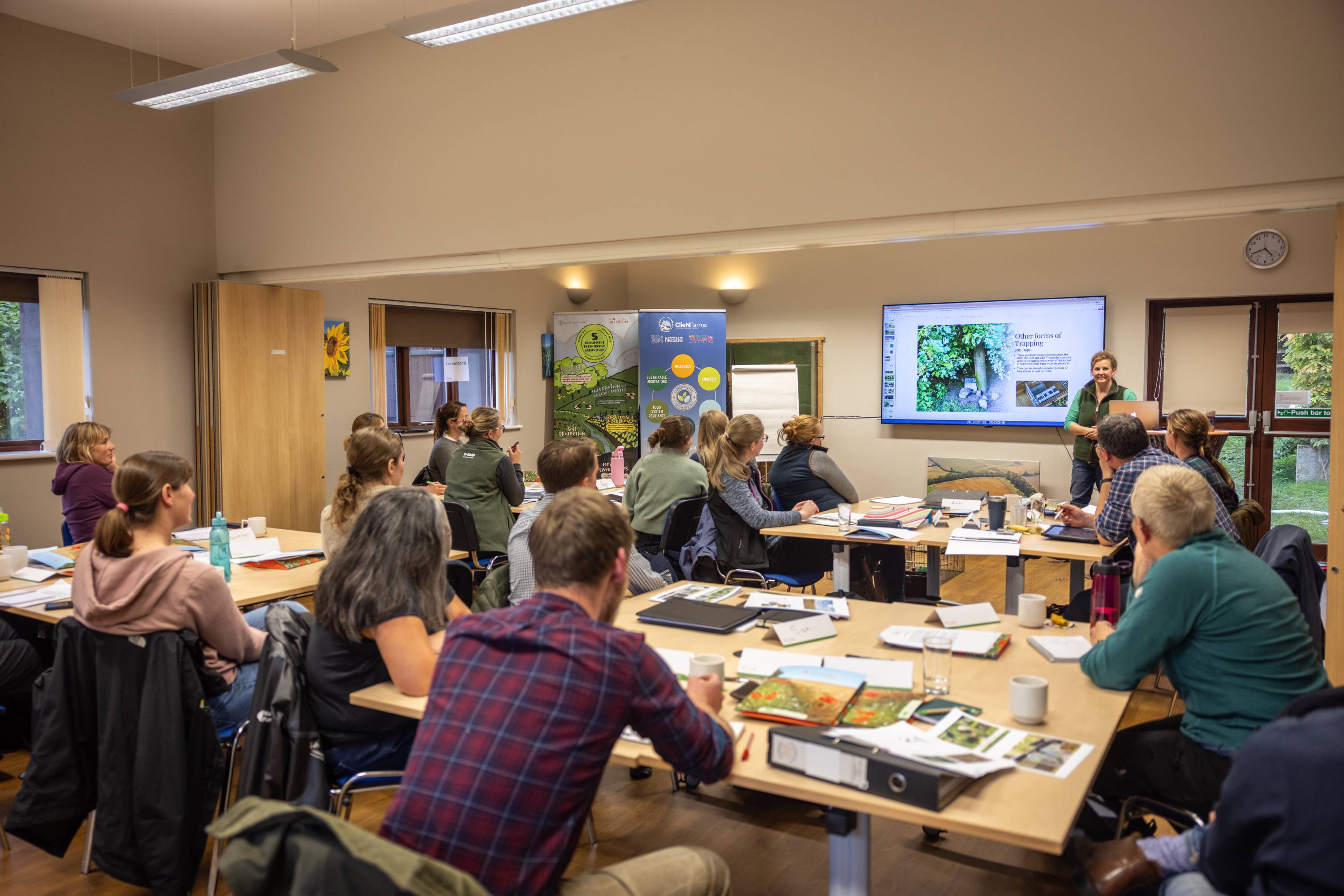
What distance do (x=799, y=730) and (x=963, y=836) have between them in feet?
5.12

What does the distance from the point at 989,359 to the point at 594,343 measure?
364 cm

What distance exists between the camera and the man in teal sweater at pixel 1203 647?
2.08 m

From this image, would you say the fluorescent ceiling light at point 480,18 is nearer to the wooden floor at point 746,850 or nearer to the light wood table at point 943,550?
the light wood table at point 943,550

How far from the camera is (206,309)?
21.3 feet

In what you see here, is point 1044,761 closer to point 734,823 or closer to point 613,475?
point 734,823

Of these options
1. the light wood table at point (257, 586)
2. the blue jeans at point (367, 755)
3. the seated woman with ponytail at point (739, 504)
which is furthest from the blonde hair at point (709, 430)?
the blue jeans at point (367, 755)

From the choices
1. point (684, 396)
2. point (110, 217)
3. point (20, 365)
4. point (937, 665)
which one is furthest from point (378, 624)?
point (684, 396)

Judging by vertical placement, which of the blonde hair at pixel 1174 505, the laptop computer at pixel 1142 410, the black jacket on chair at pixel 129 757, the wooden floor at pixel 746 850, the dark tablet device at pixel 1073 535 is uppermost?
the laptop computer at pixel 1142 410

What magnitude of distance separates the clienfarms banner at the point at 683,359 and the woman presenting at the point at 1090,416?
327cm

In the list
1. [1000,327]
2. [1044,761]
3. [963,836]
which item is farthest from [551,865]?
[1000,327]

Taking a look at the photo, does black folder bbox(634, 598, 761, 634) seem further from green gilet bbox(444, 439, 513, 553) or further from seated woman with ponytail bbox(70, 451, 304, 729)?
green gilet bbox(444, 439, 513, 553)

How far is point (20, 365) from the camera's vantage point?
19.4 ft

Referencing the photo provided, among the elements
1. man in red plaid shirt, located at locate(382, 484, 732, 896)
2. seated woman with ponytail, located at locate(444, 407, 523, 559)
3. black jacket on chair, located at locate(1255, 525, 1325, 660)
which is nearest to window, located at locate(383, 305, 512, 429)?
seated woman with ponytail, located at locate(444, 407, 523, 559)

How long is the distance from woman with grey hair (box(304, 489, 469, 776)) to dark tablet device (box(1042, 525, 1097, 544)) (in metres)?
2.93
